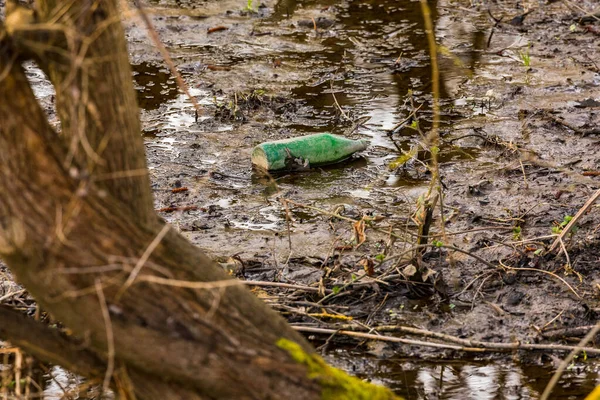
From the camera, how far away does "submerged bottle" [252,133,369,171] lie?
6.09m

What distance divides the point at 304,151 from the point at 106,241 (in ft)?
11.8

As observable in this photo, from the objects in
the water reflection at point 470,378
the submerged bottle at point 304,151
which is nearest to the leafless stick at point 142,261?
the water reflection at point 470,378

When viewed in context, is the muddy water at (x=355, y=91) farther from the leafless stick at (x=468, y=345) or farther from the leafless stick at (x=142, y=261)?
the leafless stick at (x=142, y=261)

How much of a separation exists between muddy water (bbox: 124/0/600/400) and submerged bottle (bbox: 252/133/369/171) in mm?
97

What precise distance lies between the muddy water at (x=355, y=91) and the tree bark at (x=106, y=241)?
1.26 metres

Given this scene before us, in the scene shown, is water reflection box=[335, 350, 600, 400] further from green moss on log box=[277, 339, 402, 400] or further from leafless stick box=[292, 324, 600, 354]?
green moss on log box=[277, 339, 402, 400]

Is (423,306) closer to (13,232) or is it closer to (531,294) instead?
(531,294)

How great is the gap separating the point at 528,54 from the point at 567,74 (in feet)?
1.31

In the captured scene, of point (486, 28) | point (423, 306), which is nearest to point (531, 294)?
point (423, 306)

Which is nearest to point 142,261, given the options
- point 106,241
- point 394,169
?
point 106,241

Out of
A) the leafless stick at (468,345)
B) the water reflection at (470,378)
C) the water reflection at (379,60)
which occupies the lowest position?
the water reflection at (379,60)

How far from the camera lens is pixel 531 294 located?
4559mm

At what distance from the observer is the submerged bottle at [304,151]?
6090 mm

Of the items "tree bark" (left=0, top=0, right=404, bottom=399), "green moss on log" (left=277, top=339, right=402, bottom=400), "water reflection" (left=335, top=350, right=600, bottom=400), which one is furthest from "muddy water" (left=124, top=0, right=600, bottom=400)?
"tree bark" (left=0, top=0, right=404, bottom=399)
